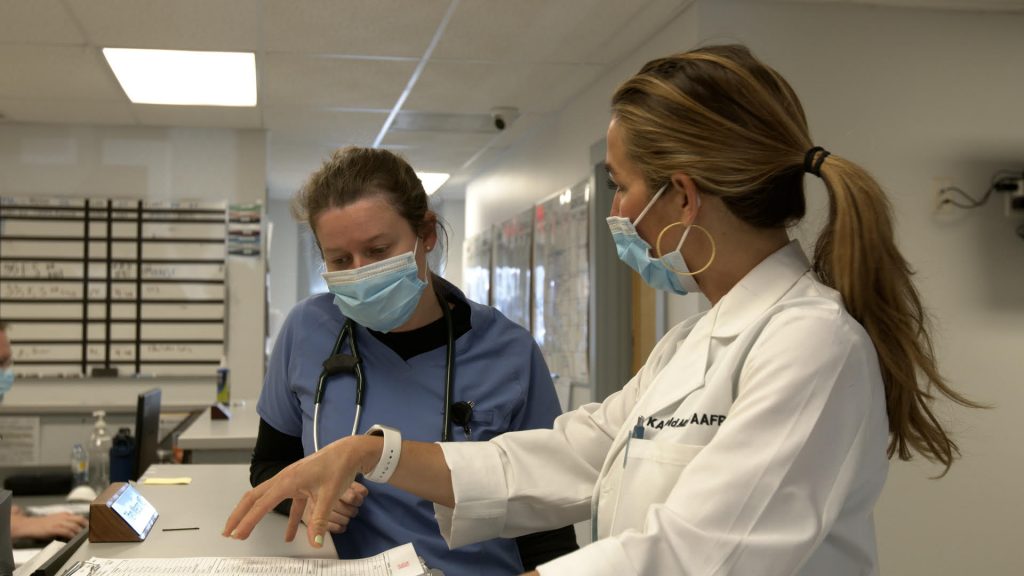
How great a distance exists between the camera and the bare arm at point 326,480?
1.07 m

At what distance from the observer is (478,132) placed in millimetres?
5500

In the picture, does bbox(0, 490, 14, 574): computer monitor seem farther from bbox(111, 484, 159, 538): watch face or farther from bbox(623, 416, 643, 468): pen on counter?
bbox(623, 416, 643, 468): pen on counter

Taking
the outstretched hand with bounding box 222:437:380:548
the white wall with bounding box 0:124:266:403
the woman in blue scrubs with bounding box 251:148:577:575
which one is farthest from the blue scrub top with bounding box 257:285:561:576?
the white wall with bounding box 0:124:266:403

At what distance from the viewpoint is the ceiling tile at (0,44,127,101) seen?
391cm

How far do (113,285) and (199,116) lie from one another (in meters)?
1.12

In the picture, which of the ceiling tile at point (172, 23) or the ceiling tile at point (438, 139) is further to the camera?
the ceiling tile at point (438, 139)

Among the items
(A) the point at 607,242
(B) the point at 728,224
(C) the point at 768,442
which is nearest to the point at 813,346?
(C) the point at 768,442

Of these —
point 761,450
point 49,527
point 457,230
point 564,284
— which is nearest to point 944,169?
point 564,284

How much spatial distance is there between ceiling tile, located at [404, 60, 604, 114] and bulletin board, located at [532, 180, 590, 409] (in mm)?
476

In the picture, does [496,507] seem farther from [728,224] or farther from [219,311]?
[219,311]

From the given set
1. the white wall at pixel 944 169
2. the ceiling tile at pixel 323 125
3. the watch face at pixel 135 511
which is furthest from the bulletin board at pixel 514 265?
the watch face at pixel 135 511

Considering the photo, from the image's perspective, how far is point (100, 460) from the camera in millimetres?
3428

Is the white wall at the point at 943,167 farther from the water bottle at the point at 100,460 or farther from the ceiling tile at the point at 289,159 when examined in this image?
the ceiling tile at the point at 289,159

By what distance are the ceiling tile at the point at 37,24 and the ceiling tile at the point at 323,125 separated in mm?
1318
